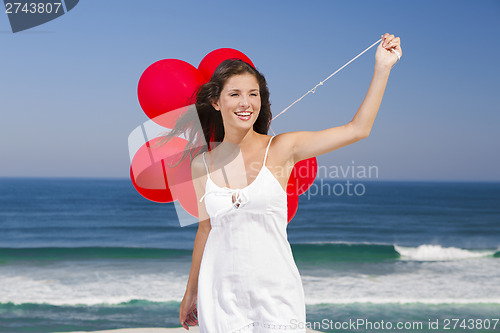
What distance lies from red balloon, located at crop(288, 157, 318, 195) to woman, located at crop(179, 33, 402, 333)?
1.46ft

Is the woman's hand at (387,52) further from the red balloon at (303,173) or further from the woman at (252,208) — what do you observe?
the red balloon at (303,173)

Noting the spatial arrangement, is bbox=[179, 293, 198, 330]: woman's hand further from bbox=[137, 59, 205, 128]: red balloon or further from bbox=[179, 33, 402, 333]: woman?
bbox=[137, 59, 205, 128]: red balloon

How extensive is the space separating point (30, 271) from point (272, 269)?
11.6m

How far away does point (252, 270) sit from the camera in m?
2.06

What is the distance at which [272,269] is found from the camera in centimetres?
206

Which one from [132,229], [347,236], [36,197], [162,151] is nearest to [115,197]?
[36,197]

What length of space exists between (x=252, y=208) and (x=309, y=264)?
11.1m

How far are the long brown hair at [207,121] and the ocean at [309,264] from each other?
207 inches

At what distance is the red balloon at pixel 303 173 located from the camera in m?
2.67

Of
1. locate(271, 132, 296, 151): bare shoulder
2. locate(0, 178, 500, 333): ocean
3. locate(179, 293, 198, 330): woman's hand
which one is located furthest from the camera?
locate(0, 178, 500, 333): ocean

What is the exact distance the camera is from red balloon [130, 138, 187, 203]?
2639 millimetres

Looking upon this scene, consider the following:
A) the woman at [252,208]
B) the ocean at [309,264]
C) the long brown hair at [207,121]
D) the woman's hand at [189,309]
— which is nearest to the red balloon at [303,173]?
the long brown hair at [207,121]

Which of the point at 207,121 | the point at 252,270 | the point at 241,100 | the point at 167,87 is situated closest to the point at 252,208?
the point at 252,270

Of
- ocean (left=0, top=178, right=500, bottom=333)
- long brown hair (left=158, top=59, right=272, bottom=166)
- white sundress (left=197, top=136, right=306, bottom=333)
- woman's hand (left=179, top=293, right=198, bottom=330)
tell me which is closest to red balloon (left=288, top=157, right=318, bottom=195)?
long brown hair (left=158, top=59, right=272, bottom=166)
